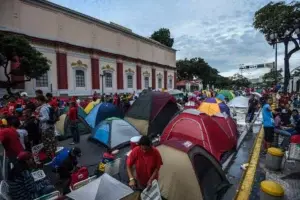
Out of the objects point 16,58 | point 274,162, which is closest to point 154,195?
point 274,162

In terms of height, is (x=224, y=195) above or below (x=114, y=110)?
below

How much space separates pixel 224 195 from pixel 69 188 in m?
3.17

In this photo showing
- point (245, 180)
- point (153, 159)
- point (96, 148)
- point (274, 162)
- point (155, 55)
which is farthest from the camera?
point (155, 55)

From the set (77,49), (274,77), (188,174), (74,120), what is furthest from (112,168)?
(274,77)

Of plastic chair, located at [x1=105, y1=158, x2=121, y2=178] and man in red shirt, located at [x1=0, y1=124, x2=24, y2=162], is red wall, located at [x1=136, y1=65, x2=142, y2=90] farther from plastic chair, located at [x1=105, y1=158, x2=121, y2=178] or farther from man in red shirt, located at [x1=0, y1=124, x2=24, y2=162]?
man in red shirt, located at [x1=0, y1=124, x2=24, y2=162]

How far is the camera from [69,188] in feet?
14.7

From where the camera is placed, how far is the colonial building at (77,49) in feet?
62.0

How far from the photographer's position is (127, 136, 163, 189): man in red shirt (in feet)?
12.0

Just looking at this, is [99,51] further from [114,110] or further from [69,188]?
[69,188]

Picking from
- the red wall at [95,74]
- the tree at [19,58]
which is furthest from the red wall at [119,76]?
the tree at [19,58]

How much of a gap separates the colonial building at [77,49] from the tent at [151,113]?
12.5 metres

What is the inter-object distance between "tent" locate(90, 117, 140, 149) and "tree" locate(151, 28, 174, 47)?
132 feet

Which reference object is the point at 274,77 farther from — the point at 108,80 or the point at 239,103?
the point at 108,80

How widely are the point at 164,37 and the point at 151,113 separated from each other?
3915cm
